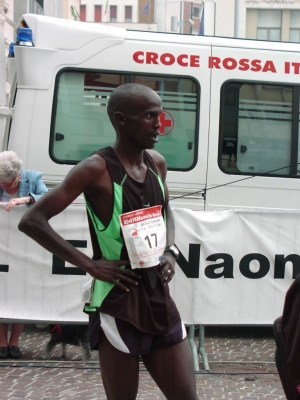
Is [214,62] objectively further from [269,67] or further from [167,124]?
[167,124]

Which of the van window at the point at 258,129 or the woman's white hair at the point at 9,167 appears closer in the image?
the woman's white hair at the point at 9,167

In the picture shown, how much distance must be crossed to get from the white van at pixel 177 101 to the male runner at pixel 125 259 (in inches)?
203

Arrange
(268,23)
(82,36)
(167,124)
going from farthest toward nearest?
1. (268,23)
2. (167,124)
3. (82,36)

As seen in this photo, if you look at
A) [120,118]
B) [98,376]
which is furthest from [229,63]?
[120,118]

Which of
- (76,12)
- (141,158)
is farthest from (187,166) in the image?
(76,12)

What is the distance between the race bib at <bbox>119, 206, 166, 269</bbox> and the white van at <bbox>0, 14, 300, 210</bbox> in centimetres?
518

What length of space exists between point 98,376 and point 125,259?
2917 mm

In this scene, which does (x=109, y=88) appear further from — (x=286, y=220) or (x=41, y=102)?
(x=286, y=220)

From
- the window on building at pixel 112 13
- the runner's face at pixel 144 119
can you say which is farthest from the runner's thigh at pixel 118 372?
the window on building at pixel 112 13

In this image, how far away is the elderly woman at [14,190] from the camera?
260 inches

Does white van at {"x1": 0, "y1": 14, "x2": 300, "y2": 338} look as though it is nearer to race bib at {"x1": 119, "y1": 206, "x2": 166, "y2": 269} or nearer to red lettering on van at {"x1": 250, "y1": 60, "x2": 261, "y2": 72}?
red lettering on van at {"x1": 250, "y1": 60, "x2": 261, "y2": 72}

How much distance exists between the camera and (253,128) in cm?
883

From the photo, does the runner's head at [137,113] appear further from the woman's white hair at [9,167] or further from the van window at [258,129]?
the van window at [258,129]

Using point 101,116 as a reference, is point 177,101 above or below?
above
